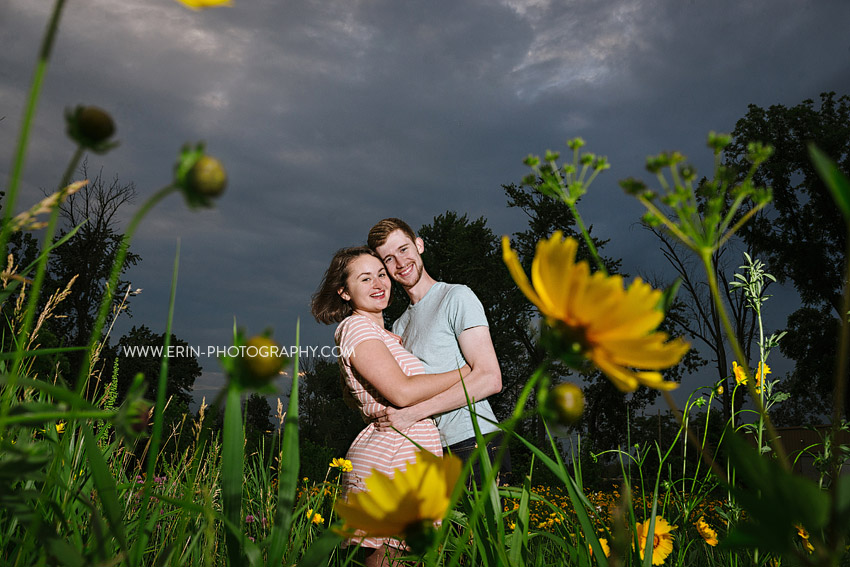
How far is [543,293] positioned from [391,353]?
2.46 metres

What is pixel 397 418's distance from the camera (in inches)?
105

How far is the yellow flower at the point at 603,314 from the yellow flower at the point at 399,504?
16 cm

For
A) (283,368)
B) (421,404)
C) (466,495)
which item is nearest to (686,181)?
(283,368)

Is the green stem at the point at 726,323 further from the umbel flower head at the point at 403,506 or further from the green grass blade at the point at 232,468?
the green grass blade at the point at 232,468

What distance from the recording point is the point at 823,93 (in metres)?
16.2

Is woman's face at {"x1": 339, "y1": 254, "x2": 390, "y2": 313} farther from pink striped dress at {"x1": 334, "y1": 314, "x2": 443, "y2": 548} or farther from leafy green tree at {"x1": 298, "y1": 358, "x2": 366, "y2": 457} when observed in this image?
leafy green tree at {"x1": 298, "y1": 358, "x2": 366, "y2": 457}

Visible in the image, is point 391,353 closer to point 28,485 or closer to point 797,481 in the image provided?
point 28,485

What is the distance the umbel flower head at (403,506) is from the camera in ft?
1.34

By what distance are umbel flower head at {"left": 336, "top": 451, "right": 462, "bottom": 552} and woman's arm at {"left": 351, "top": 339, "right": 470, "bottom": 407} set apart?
7.17ft

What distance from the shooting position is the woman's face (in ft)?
10.4

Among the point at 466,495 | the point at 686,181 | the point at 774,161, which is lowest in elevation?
the point at 466,495

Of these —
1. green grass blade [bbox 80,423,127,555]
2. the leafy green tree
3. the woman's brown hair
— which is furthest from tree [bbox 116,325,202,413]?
green grass blade [bbox 80,423,127,555]

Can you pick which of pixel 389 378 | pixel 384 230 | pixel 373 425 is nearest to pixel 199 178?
pixel 389 378

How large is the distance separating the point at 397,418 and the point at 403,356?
15.3 inches
